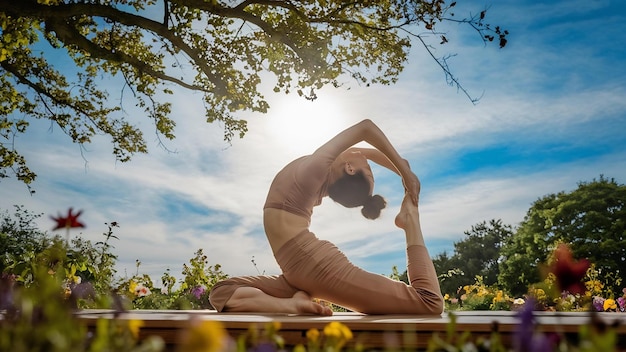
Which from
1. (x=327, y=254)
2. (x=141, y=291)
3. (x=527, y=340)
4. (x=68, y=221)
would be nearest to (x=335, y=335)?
(x=527, y=340)

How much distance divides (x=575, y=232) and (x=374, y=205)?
89.8 ft

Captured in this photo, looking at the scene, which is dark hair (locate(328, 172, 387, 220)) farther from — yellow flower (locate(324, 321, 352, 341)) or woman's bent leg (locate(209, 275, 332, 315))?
yellow flower (locate(324, 321, 352, 341))

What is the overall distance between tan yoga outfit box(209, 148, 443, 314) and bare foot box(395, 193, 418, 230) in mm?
209

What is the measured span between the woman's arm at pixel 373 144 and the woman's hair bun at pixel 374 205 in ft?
1.44

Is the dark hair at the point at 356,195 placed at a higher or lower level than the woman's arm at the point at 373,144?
lower

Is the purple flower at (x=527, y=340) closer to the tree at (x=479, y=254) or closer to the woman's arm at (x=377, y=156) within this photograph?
the woman's arm at (x=377, y=156)

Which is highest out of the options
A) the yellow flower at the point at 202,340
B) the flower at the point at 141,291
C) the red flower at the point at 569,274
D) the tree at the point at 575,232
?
the tree at the point at 575,232

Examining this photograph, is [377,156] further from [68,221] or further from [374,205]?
[68,221]

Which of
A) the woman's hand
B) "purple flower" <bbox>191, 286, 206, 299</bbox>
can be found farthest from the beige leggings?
"purple flower" <bbox>191, 286, 206, 299</bbox>

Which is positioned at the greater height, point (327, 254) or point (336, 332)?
point (327, 254)

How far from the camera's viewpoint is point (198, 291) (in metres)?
8.45

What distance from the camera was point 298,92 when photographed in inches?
402

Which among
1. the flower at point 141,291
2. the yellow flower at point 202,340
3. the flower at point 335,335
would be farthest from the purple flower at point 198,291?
the yellow flower at point 202,340

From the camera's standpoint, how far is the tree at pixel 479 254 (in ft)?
124
